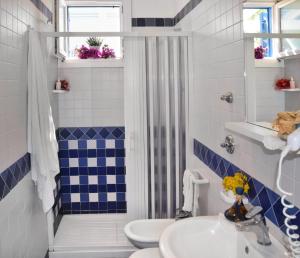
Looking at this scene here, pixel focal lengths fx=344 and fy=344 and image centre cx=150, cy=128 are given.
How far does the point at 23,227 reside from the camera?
2184 mm

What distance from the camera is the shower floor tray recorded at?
291cm

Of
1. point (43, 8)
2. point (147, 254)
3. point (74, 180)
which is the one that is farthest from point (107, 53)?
point (147, 254)

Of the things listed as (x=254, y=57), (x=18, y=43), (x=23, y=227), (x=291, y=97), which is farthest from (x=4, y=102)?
(x=291, y=97)

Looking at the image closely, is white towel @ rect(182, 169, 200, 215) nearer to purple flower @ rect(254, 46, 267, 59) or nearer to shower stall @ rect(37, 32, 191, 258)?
shower stall @ rect(37, 32, 191, 258)

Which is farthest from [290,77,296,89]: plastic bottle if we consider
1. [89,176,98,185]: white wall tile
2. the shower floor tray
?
[89,176,98,185]: white wall tile

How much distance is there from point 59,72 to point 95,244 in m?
1.70

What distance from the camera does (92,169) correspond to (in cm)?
358

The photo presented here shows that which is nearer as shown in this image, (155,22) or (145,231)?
(145,231)

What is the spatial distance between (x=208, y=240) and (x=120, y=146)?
2048mm

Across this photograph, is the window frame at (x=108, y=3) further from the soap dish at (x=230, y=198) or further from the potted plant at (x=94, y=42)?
the soap dish at (x=230, y=198)

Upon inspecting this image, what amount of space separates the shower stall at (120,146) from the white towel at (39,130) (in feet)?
1.16

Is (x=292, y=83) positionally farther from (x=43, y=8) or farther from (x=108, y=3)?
(x=108, y=3)

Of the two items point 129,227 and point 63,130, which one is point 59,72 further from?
point 129,227

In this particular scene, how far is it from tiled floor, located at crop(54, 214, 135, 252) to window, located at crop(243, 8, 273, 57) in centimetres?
211
